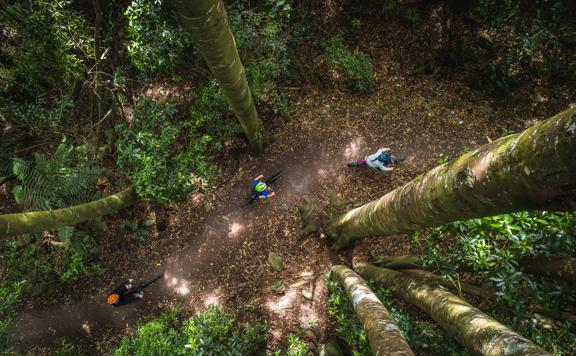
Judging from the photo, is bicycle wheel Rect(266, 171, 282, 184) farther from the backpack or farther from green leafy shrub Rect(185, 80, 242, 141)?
the backpack

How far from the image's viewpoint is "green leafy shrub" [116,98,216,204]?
23.2 ft

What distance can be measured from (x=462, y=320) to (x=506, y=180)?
226cm

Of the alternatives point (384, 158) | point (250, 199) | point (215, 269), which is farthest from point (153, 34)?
point (384, 158)

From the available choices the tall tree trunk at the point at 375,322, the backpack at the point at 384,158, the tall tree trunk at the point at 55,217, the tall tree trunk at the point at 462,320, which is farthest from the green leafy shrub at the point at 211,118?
the tall tree trunk at the point at 462,320

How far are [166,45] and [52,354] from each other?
8260mm

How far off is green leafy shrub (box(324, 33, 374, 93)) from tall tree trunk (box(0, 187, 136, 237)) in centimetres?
686

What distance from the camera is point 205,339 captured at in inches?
221

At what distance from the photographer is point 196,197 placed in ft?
28.7

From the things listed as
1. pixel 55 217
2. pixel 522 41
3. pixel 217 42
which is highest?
pixel 217 42

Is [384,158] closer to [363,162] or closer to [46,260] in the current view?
[363,162]

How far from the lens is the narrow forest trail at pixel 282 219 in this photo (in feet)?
24.9

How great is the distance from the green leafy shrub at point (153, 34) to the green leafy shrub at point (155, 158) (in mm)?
1303

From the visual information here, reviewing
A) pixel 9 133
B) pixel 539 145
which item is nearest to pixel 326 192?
pixel 539 145

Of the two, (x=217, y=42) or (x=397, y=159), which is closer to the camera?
(x=217, y=42)
